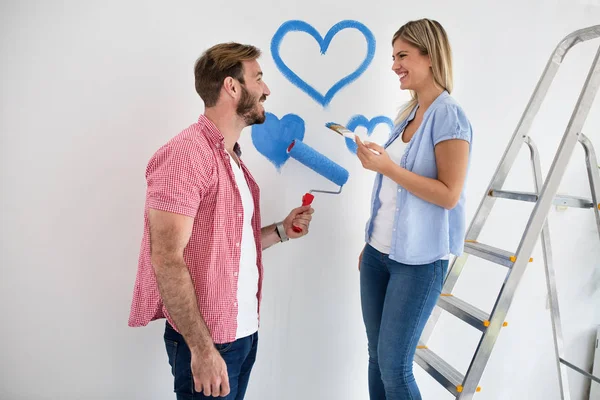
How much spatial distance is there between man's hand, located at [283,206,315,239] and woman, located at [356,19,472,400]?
257mm

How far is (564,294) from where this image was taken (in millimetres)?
1809

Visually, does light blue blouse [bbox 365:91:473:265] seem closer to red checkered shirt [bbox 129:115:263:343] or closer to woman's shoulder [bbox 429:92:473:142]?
woman's shoulder [bbox 429:92:473:142]

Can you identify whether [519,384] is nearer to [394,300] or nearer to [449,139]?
[394,300]

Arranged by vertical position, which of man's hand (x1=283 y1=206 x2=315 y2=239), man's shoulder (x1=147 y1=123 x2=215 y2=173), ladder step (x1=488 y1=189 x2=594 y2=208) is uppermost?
ladder step (x1=488 y1=189 x2=594 y2=208)

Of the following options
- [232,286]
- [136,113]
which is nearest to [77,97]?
[136,113]

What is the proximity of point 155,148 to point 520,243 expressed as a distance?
113cm

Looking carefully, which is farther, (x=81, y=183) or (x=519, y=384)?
(x=519, y=384)

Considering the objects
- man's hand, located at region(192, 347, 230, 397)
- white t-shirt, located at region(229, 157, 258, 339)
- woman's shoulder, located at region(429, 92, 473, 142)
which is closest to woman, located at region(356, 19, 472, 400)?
woman's shoulder, located at region(429, 92, 473, 142)

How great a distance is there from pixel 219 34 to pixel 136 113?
370mm

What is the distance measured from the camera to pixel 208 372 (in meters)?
0.91

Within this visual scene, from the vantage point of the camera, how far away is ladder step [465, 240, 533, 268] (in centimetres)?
119

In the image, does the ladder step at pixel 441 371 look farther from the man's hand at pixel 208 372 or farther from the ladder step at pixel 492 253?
the man's hand at pixel 208 372

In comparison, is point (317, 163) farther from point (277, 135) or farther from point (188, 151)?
point (188, 151)

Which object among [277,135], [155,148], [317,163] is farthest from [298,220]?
[155,148]
